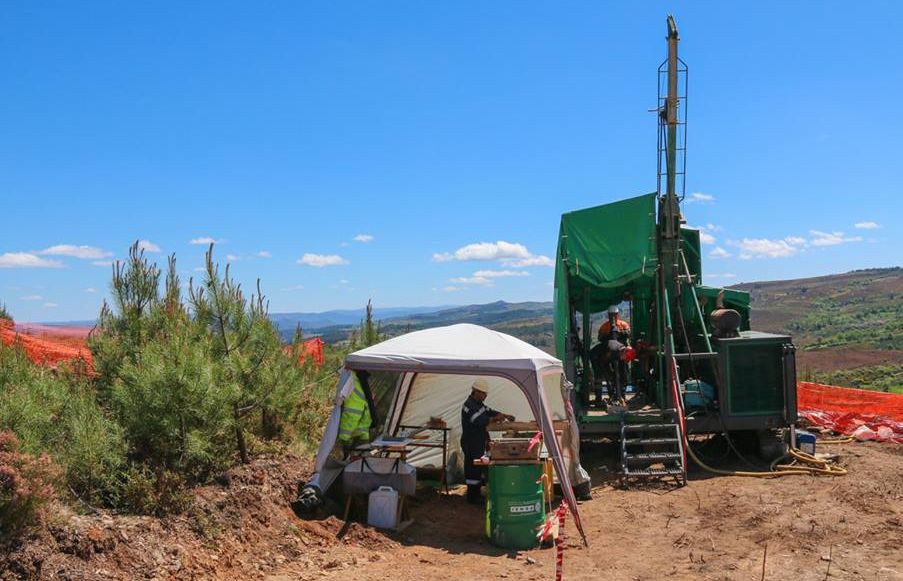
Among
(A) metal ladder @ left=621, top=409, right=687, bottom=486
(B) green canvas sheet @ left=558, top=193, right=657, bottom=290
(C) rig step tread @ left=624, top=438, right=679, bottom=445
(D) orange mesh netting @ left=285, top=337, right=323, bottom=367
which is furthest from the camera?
(D) orange mesh netting @ left=285, top=337, right=323, bottom=367

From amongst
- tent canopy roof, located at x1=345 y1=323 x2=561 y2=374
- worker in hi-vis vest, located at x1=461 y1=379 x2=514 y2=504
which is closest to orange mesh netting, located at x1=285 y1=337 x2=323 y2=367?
tent canopy roof, located at x1=345 y1=323 x2=561 y2=374

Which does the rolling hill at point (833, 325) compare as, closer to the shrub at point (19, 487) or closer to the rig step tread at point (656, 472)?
the rig step tread at point (656, 472)

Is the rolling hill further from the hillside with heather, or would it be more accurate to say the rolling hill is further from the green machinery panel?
the green machinery panel

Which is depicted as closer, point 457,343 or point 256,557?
point 256,557

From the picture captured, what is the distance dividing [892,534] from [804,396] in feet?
36.5

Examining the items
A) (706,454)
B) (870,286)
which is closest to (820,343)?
(870,286)

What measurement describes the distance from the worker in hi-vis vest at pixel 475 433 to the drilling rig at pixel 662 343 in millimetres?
2438

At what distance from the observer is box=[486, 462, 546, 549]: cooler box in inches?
317

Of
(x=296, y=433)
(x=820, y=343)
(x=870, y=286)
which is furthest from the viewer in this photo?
(x=870, y=286)

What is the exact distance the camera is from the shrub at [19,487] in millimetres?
5656

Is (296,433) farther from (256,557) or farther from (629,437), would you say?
(629,437)

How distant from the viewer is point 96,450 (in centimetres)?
701

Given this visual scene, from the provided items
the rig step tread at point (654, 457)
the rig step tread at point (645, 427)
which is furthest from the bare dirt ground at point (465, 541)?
the rig step tread at point (645, 427)

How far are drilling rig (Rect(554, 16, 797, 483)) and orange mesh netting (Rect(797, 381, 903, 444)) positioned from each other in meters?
3.01
